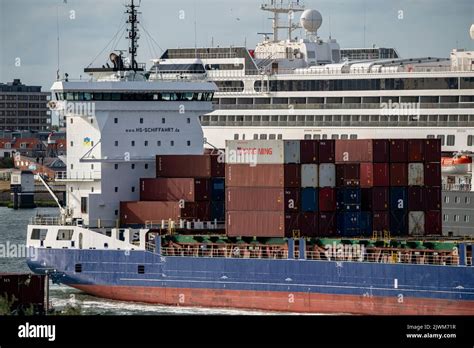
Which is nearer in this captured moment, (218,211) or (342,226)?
(342,226)

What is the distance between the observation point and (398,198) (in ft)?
144

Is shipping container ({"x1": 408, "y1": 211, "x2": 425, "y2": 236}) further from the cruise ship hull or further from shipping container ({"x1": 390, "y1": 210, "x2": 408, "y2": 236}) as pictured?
the cruise ship hull

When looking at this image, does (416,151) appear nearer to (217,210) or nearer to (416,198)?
(416,198)

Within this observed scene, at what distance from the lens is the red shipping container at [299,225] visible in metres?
43.5

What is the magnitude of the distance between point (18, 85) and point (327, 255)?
364 ft

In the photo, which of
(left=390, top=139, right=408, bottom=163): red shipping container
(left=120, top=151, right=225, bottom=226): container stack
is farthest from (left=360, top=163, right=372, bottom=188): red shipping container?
(left=120, top=151, right=225, bottom=226): container stack

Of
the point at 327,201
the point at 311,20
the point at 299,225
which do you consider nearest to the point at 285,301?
the point at 299,225

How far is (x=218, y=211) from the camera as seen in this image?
47.3 m

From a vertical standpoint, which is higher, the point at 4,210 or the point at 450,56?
the point at 450,56

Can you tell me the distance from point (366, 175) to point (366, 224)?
61.0 inches
